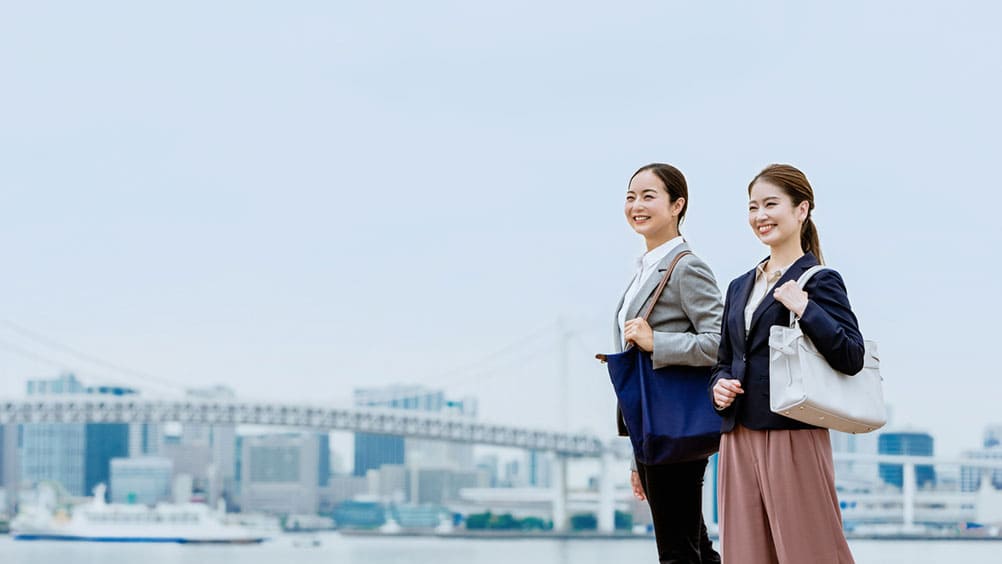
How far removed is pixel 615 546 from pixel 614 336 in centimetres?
3003

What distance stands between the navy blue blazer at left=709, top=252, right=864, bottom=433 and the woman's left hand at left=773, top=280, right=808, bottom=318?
0.04ft

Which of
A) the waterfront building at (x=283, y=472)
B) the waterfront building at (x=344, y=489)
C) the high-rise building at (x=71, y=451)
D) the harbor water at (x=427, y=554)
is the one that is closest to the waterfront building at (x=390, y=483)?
the waterfront building at (x=344, y=489)

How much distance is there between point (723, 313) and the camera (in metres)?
2.41

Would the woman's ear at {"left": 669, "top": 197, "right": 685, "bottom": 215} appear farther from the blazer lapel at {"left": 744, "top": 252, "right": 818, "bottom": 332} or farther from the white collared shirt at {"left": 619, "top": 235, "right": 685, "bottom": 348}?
the blazer lapel at {"left": 744, "top": 252, "right": 818, "bottom": 332}

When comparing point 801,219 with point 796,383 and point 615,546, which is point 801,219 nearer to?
point 796,383

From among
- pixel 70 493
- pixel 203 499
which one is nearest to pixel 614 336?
pixel 203 499

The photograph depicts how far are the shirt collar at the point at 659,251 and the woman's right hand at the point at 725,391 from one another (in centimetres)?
37

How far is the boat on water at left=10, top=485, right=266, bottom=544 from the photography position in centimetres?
3844

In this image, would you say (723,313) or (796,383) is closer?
(796,383)

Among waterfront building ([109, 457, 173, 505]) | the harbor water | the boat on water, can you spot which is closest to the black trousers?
the harbor water

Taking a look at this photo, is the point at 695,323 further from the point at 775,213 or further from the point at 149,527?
the point at 149,527

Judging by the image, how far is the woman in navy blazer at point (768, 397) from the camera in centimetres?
219

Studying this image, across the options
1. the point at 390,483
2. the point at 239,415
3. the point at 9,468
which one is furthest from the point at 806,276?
the point at 9,468

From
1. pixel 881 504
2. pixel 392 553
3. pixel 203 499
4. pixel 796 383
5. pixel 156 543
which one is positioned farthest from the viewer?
pixel 203 499
